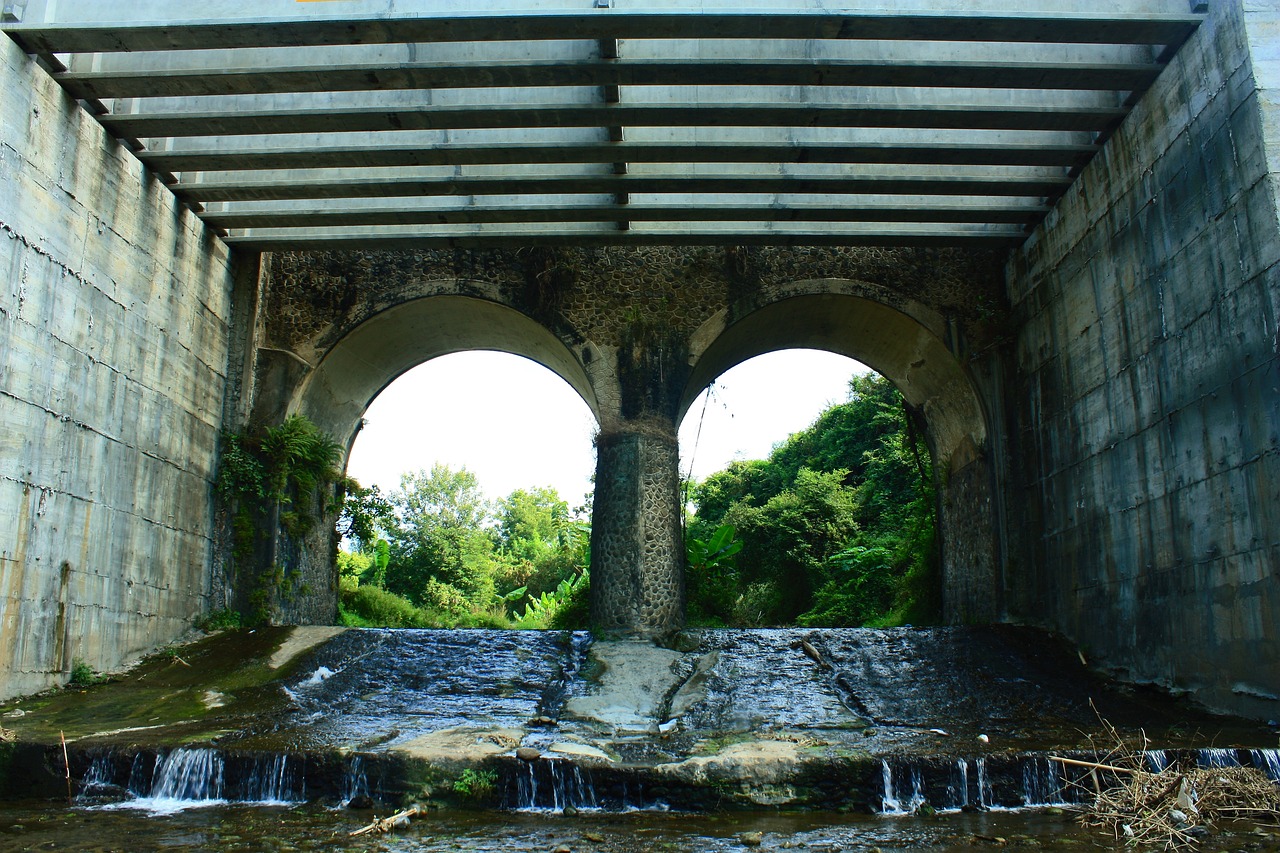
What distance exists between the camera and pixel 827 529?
2441 centimetres

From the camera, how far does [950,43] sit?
938 cm

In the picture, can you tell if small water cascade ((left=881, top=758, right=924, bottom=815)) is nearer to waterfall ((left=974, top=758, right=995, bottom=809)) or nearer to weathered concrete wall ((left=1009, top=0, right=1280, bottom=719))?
waterfall ((left=974, top=758, right=995, bottom=809))

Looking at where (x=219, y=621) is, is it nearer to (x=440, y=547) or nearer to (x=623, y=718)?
(x=623, y=718)

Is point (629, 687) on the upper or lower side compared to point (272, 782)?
upper

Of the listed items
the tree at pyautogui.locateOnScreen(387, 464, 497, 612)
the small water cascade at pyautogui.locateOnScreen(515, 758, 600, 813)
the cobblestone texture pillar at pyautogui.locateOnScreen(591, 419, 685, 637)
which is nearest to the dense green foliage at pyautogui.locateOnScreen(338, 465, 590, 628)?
the tree at pyautogui.locateOnScreen(387, 464, 497, 612)

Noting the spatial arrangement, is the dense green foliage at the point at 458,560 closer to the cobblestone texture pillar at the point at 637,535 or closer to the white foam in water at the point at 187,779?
the cobblestone texture pillar at the point at 637,535

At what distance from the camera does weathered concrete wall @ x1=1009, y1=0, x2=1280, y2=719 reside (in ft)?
25.9

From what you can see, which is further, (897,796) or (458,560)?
(458,560)

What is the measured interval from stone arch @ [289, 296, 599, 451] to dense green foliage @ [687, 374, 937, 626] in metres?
4.69

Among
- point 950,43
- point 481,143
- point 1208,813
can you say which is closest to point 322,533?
point 481,143

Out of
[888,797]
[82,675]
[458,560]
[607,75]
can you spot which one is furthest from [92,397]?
[458,560]

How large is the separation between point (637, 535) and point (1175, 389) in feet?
20.3

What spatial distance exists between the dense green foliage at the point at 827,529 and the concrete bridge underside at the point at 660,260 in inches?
137

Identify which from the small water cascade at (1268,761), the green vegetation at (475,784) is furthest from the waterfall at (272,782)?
the small water cascade at (1268,761)
